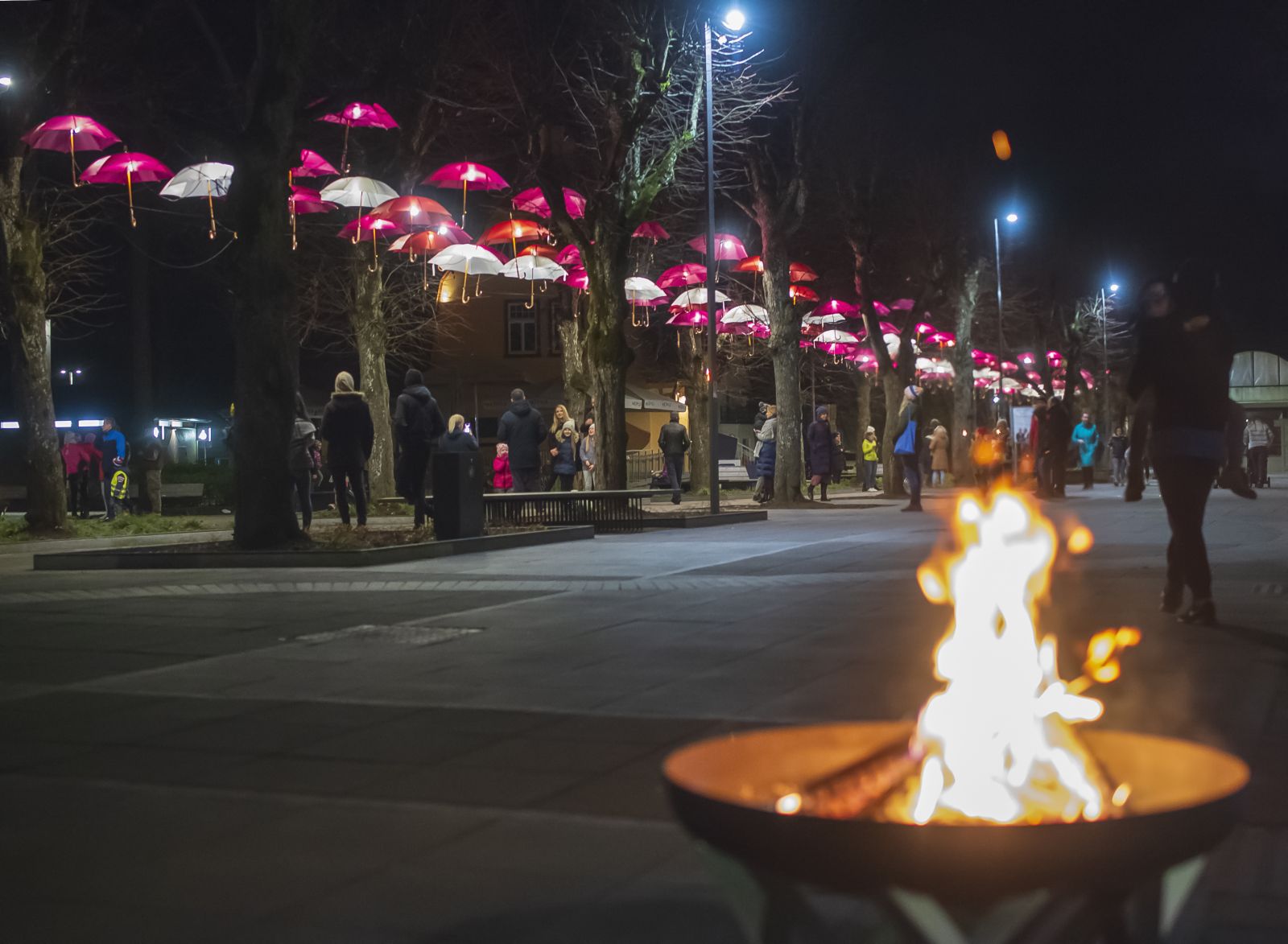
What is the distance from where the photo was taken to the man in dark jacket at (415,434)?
1934cm

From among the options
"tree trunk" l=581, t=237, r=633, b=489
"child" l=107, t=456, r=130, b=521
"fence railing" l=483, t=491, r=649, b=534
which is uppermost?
"tree trunk" l=581, t=237, r=633, b=489

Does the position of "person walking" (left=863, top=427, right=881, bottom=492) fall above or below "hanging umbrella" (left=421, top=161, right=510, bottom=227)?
below

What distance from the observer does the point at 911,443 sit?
85.3ft

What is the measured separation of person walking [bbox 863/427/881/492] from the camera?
43.1 metres

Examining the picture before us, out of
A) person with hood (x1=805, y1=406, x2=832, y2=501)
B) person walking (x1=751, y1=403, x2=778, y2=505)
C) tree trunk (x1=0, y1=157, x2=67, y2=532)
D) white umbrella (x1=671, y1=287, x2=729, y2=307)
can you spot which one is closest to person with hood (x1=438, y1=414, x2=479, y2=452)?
tree trunk (x1=0, y1=157, x2=67, y2=532)

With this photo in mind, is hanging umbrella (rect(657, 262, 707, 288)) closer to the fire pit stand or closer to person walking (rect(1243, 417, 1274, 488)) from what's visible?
person walking (rect(1243, 417, 1274, 488))

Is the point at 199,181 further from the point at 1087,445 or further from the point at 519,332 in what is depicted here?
the point at 519,332

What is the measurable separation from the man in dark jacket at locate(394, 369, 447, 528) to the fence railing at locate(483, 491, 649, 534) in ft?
5.08

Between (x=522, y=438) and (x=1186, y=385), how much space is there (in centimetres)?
1697

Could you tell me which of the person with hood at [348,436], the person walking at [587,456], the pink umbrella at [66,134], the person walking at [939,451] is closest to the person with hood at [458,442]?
the person with hood at [348,436]

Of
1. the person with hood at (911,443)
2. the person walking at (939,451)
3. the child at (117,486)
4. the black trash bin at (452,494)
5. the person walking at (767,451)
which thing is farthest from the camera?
the person walking at (939,451)

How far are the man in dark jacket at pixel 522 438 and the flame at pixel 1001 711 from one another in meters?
21.3

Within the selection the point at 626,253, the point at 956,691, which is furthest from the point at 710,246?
the point at 956,691

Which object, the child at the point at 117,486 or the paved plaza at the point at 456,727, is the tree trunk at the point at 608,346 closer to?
the paved plaza at the point at 456,727
